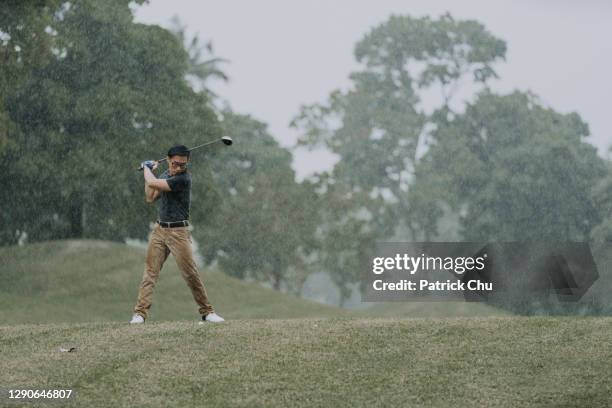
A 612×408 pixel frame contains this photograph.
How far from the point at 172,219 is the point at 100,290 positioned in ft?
79.0

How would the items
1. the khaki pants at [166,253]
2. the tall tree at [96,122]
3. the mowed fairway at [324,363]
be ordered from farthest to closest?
the tall tree at [96,122] → the khaki pants at [166,253] → the mowed fairway at [324,363]

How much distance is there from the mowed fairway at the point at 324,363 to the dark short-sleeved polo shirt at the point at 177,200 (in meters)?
1.59

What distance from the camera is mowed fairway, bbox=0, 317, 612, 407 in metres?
10.8

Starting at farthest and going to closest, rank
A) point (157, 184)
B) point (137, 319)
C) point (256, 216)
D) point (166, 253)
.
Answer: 1. point (256, 216)
2. point (137, 319)
3. point (166, 253)
4. point (157, 184)

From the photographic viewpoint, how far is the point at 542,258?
54.3 m

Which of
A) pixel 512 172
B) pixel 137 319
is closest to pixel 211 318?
pixel 137 319

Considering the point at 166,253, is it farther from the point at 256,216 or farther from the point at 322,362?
the point at 256,216

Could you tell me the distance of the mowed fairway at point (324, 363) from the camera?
10750mm

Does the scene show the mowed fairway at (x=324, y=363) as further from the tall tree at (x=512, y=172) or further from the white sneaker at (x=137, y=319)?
the tall tree at (x=512, y=172)

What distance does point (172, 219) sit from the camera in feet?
45.7

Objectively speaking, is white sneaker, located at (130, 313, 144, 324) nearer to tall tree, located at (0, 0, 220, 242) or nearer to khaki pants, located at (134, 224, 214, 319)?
khaki pants, located at (134, 224, 214, 319)

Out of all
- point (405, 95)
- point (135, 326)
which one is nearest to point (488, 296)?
point (405, 95)

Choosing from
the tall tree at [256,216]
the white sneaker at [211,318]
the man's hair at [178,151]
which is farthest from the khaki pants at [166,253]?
the tall tree at [256,216]

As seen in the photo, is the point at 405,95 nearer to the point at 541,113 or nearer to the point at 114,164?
the point at 541,113
